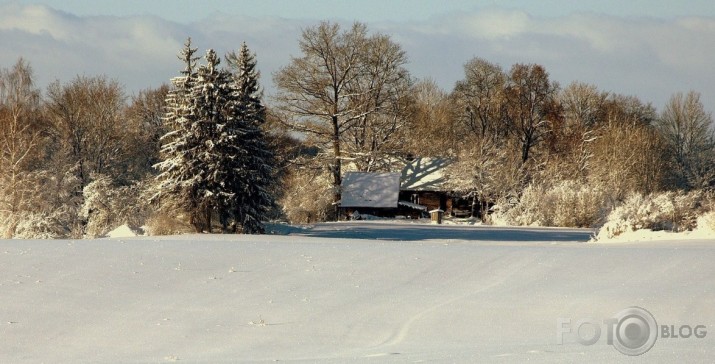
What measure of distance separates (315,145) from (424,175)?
10.4 metres

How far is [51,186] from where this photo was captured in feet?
153

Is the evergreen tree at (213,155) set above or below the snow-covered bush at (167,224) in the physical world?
above

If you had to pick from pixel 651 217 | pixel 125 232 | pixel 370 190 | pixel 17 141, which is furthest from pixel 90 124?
pixel 651 217

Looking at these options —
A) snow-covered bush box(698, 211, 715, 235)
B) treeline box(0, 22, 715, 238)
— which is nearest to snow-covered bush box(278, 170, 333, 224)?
treeline box(0, 22, 715, 238)

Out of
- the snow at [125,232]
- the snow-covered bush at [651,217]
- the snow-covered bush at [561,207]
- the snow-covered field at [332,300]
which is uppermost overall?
the snow-covered bush at [561,207]

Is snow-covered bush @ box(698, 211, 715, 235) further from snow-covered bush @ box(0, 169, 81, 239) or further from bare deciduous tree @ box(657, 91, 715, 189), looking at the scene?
bare deciduous tree @ box(657, 91, 715, 189)

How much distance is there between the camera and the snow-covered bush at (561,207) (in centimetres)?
5078

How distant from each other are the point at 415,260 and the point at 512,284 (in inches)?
112

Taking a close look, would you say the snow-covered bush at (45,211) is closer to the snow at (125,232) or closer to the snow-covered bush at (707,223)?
the snow at (125,232)

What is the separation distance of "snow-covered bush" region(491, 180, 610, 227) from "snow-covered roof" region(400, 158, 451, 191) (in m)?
13.9

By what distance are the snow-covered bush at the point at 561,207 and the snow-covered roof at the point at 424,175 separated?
13.9 metres

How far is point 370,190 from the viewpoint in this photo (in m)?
64.4

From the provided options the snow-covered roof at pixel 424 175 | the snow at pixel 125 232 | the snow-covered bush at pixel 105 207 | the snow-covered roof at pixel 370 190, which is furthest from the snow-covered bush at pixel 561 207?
the snow at pixel 125 232

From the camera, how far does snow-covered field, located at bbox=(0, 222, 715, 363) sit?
14.9 meters
